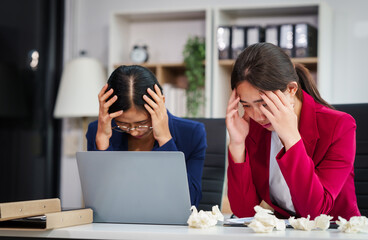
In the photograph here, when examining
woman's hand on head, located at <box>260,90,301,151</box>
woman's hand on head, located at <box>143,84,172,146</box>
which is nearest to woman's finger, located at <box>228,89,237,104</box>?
→ woman's hand on head, located at <box>260,90,301,151</box>

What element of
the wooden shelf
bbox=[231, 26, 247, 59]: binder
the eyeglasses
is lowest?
the eyeglasses

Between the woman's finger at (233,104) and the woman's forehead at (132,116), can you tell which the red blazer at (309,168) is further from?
the woman's forehead at (132,116)

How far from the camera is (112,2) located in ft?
14.4

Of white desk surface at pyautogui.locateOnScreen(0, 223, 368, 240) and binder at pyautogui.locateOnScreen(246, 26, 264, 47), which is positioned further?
binder at pyautogui.locateOnScreen(246, 26, 264, 47)

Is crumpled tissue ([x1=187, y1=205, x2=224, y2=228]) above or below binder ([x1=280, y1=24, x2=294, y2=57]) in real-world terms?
below

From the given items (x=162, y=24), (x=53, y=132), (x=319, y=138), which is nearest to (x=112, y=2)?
(x=162, y=24)

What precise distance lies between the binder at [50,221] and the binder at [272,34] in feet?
8.17

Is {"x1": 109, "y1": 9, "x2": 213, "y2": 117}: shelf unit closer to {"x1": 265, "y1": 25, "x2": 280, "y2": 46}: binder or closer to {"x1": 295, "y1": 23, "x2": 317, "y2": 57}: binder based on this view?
{"x1": 265, "y1": 25, "x2": 280, "y2": 46}: binder

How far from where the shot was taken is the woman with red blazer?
161 cm

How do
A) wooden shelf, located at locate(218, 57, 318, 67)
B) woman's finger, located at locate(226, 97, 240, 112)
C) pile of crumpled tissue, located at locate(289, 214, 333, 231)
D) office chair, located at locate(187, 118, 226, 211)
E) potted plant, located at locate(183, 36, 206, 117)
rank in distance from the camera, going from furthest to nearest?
potted plant, located at locate(183, 36, 206, 117)
wooden shelf, located at locate(218, 57, 318, 67)
office chair, located at locate(187, 118, 226, 211)
woman's finger, located at locate(226, 97, 240, 112)
pile of crumpled tissue, located at locate(289, 214, 333, 231)

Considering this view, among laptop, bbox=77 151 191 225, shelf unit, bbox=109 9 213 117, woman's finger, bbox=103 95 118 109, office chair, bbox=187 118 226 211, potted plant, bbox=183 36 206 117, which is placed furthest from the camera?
shelf unit, bbox=109 9 213 117

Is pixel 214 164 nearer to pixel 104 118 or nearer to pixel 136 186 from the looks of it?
pixel 104 118

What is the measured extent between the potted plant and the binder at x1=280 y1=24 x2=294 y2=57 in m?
0.56

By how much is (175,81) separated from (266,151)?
2481mm
